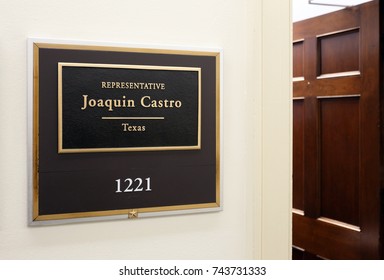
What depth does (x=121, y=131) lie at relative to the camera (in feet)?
2.90

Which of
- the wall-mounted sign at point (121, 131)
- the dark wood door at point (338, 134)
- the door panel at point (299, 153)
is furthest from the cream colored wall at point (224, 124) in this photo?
the door panel at point (299, 153)

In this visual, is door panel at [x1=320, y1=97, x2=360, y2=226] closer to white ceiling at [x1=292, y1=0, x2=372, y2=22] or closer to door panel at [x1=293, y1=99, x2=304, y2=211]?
door panel at [x1=293, y1=99, x2=304, y2=211]

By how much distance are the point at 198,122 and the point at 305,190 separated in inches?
46.8

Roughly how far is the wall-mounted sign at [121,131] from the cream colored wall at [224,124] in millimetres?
31

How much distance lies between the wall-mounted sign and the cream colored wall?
0.10ft

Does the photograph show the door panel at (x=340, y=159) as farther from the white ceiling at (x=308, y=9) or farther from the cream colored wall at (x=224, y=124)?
the cream colored wall at (x=224, y=124)

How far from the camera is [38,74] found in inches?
32.5

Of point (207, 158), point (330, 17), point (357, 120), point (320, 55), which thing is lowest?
point (207, 158)

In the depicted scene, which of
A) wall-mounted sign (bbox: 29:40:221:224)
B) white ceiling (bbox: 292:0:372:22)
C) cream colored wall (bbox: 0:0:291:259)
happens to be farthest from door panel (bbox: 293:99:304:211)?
wall-mounted sign (bbox: 29:40:221:224)

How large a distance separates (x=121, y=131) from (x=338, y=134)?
122 centimetres

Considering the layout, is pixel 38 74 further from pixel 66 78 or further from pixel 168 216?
pixel 168 216

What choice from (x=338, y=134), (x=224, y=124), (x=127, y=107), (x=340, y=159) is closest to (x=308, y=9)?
(x=338, y=134)

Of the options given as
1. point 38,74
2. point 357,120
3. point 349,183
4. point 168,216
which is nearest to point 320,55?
point 357,120

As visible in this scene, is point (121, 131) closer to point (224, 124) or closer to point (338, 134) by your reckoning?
point (224, 124)
